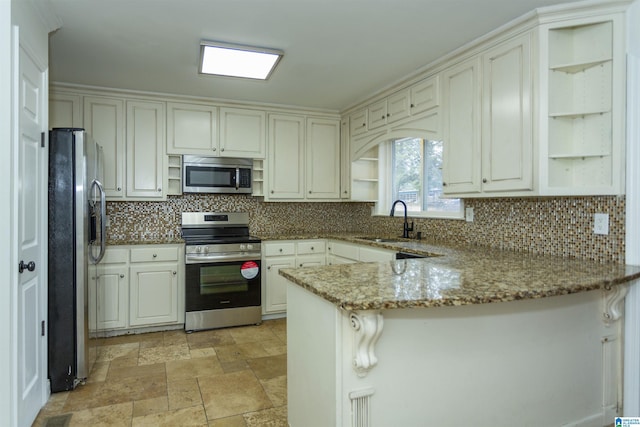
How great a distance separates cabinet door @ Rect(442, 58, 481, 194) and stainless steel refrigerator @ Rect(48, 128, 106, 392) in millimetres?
2601

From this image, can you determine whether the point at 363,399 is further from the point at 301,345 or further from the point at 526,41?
the point at 526,41

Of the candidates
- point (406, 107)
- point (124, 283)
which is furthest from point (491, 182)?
point (124, 283)

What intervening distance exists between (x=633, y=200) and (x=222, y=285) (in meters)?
3.31

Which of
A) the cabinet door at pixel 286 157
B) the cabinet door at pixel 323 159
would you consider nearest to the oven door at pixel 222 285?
the cabinet door at pixel 286 157

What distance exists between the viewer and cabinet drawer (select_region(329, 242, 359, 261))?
3797mm

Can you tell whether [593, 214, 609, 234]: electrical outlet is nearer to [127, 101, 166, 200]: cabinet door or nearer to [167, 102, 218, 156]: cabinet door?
[167, 102, 218, 156]: cabinet door

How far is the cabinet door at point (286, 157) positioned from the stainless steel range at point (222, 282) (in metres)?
0.79

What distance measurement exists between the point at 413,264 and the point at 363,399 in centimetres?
79

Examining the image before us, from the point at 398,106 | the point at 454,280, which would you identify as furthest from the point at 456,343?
the point at 398,106

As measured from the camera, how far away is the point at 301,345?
1814 mm

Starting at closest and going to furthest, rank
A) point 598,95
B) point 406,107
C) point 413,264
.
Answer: point 413,264 < point 598,95 < point 406,107

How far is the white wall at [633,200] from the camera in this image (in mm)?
A: 2035

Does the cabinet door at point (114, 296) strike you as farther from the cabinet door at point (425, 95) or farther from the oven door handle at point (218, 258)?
the cabinet door at point (425, 95)

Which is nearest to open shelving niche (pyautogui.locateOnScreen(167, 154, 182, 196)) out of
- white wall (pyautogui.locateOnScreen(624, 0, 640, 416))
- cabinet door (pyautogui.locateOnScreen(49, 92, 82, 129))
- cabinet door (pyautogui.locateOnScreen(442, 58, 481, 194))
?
cabinet door (pyautogui.locateOnScreen(49, 92, 82, 129))
